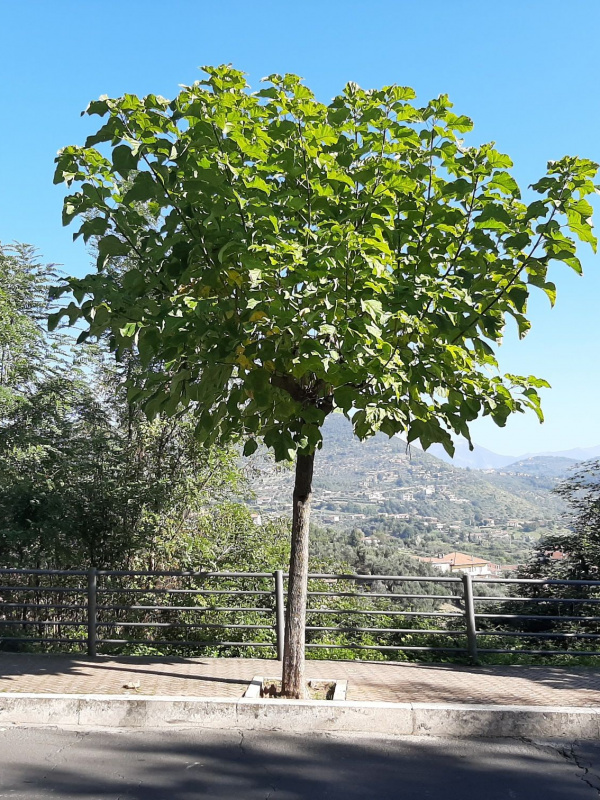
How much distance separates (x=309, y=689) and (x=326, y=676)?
679 mm

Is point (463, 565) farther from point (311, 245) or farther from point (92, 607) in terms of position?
point (311, 245)

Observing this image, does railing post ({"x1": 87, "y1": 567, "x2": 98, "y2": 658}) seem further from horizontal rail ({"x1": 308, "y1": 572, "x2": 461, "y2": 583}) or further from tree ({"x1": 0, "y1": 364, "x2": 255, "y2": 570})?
tree ({"x1": 0, "y1": 364, "x2": 255, "y2": 570})

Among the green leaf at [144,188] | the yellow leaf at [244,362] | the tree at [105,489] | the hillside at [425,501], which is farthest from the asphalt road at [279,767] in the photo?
the hillside at [425,501]

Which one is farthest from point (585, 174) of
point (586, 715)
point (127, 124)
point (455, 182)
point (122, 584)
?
point (122, 584)

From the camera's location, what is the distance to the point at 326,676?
744 centimetres

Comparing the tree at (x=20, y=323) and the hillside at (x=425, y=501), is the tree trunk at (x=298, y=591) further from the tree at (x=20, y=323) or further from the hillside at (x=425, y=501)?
the hillside at (x=425, y=501)

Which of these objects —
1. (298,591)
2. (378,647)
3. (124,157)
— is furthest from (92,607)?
(124,157)

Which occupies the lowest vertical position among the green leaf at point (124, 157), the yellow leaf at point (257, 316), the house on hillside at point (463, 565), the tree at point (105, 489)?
the house on hillside at point (463, 565)

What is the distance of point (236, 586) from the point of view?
1207 cm

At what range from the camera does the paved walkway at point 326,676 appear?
6602mm

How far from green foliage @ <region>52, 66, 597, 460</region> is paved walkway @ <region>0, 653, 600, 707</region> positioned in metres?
2.74

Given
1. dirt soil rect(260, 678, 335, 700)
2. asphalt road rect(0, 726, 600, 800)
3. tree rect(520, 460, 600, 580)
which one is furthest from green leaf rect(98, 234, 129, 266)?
tree rect(520, 460, 600, 580)

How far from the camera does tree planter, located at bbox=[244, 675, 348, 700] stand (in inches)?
255

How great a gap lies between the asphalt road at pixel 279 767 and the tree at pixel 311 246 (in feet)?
8.45
